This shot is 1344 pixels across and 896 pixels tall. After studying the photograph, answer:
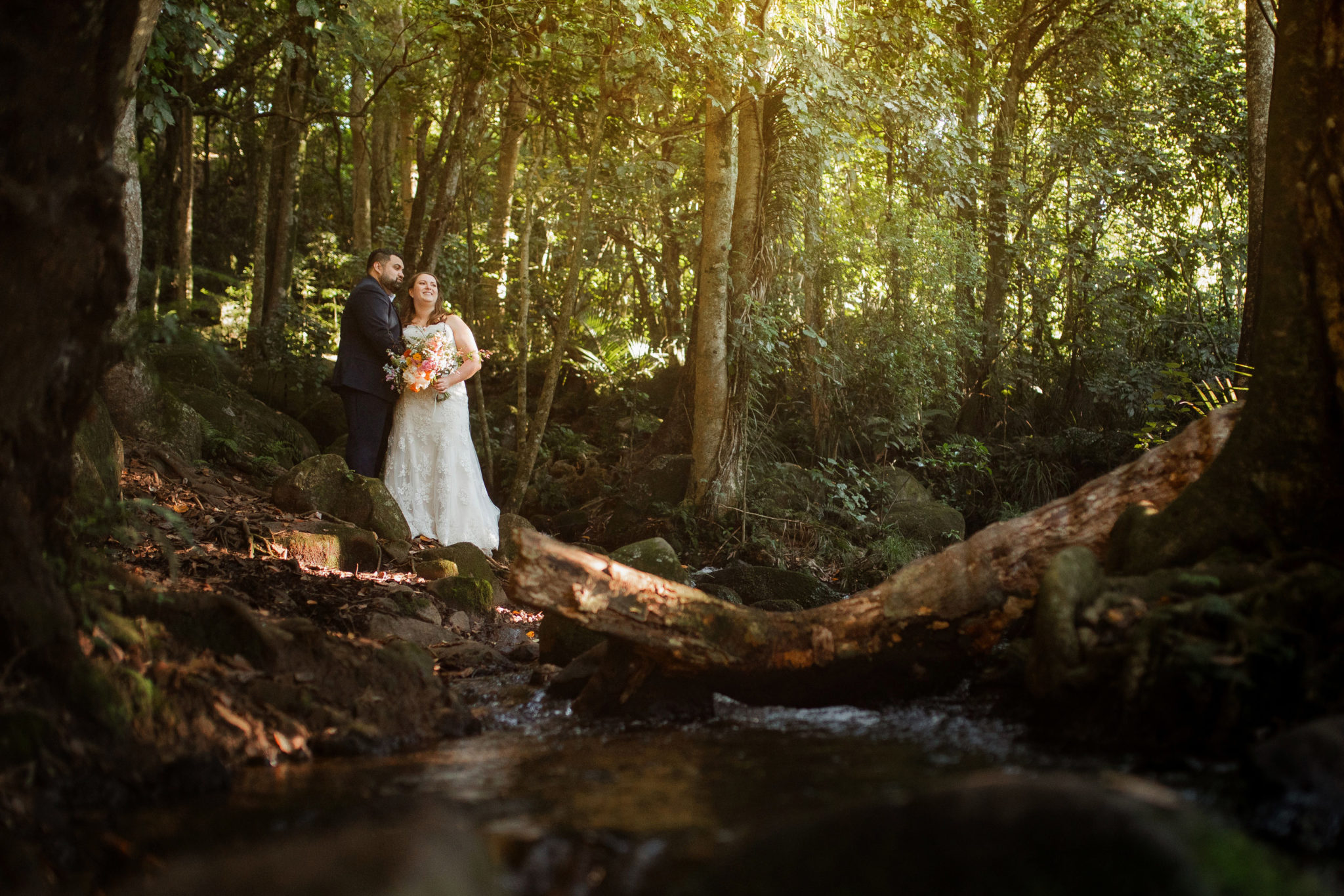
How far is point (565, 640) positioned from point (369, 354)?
426 centimetres

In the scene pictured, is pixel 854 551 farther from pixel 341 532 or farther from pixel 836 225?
pixel 341 532

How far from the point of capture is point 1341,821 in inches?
105

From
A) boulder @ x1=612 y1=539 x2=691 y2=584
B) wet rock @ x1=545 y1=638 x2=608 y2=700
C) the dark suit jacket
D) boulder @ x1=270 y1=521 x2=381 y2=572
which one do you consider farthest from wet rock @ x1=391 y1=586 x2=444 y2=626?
the dark suit jacket

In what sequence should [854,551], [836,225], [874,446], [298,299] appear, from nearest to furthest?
[854,551], [836,225], [874,446], [298,299]

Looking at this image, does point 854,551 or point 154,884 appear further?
point 854,551

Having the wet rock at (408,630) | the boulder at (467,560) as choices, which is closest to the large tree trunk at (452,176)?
the boulder at (467,560)

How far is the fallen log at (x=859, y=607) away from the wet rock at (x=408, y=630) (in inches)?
78.7

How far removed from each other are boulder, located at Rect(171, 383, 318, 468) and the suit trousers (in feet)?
4.94

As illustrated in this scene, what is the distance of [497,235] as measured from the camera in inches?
581

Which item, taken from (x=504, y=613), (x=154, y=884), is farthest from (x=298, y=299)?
(x=154, y=884)

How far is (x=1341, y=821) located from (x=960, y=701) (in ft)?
7.00

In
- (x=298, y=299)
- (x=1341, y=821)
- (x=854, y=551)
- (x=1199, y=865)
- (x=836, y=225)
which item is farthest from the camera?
(x=298, y=299)

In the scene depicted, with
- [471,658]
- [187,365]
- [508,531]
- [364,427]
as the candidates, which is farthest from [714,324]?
[187,365]

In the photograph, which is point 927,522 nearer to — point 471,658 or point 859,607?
point 471,658
